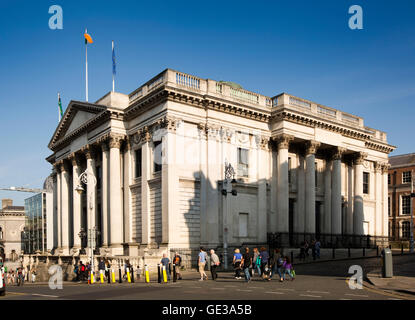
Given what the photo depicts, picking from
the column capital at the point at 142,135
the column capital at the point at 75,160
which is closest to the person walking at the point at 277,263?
the column capital at the point at 142,135

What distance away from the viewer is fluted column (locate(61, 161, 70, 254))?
44.0 meters

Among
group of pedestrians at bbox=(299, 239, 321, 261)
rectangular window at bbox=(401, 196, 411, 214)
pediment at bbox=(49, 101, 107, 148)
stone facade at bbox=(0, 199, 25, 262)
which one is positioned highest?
pediment at bbox=(49, 101, 107, 148)

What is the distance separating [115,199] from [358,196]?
80.1 feet

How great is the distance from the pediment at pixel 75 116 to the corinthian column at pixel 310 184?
18.0 m

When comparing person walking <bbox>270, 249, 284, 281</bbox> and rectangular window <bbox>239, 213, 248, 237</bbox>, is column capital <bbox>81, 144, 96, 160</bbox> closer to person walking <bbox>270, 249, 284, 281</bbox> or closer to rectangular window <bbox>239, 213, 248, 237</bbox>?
rectangular window <bbox>239, 213, 248, 237</bbox>

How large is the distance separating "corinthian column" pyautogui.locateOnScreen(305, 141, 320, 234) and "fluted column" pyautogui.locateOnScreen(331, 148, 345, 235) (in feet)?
10.5

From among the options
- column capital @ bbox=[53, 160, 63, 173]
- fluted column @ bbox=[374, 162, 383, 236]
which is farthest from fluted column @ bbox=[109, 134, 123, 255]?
fluted column @ bbox=[374, 162, 383, 236]

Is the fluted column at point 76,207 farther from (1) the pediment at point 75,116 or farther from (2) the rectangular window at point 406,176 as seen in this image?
(2) the rectangular window at point 406,176

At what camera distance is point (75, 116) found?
4231cm

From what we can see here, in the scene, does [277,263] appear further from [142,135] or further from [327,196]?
[327,196]

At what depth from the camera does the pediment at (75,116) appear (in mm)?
37594

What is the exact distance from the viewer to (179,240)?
30828 mm
